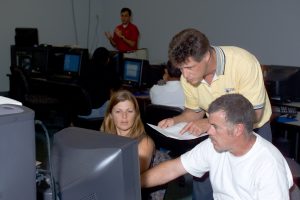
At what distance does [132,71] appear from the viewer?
5129 millimetres

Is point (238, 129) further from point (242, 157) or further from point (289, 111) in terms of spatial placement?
point (289, 111)

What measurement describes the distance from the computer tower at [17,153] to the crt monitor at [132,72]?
4.23m

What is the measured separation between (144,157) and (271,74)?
93.9 inches

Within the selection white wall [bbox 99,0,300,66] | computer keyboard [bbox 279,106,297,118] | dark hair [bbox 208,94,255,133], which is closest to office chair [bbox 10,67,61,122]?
white wall [bbox 99,0,300,66]

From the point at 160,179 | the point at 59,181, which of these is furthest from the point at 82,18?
the point at 59,181

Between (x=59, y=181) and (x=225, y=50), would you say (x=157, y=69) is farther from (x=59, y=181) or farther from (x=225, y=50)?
(x=59, y=181)

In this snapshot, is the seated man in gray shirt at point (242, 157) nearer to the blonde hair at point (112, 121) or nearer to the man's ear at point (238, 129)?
the man's ear at point (238, 129)

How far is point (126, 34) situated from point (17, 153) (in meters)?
6.58

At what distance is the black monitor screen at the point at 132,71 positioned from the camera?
199 inches

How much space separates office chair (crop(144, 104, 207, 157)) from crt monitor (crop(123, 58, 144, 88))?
1.71m

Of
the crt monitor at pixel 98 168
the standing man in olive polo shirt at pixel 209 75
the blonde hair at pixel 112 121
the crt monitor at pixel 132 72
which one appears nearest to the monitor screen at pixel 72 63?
the crt monitor at pixel 132 72

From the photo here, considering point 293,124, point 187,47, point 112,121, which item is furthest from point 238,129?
point 293,124

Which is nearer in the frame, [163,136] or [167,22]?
[163,136]

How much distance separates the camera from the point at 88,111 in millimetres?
4508
